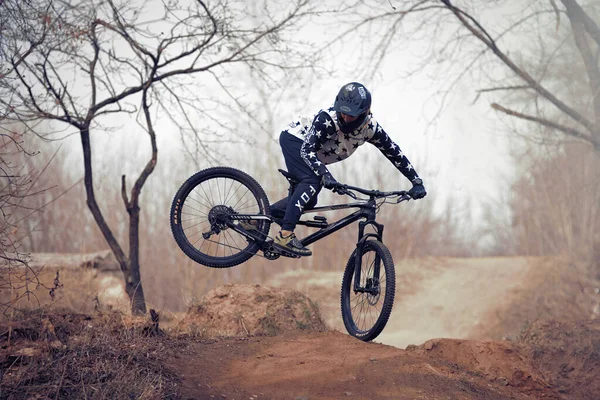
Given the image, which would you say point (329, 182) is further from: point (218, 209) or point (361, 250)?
point (218, 209)

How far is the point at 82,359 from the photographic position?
206 inches

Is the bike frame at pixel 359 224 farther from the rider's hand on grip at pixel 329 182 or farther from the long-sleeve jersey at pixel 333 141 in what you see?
the long-sleeve jersey at pixel 333 141

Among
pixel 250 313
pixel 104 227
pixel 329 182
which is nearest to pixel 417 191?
pixel 329 182

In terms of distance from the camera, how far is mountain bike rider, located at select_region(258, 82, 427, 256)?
5.81 m

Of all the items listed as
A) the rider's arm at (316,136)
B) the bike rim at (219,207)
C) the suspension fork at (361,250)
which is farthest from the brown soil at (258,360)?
the rider's arm at (316,136)

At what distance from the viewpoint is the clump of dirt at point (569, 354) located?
915cm

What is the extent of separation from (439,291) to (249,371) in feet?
58.3

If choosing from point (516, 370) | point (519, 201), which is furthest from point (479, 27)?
point (519, 201)

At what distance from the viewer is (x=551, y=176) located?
958 inches

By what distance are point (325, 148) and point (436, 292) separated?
673 inches

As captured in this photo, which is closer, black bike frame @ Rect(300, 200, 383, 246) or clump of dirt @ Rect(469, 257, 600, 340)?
black bike frame @ Rect(300, 200, 383, 246)

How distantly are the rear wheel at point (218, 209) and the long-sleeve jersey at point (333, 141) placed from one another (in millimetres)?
736

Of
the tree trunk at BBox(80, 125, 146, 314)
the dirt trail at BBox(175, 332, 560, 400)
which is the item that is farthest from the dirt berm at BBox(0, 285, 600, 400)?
the tree trunk at BBox(80, 125, 146, 314)

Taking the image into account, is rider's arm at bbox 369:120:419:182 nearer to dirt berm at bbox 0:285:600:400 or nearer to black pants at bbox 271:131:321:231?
black pants at bbox 271:131:321:231
